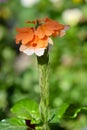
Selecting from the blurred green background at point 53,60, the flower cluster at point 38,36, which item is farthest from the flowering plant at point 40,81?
the blurred green background at point 53,60

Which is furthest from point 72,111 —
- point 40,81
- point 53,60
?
point 53,60

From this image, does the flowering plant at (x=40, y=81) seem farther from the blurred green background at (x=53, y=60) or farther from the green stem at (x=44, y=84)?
the blurred green background at (x=53, y=60)

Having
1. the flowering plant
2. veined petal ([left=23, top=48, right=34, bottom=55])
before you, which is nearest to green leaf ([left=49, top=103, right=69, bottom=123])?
the flowering plant

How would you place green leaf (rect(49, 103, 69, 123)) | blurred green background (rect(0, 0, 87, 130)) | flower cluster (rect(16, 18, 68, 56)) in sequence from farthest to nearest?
1. blurred green background (rect(0, 0, 87, 130))
2. green leaf (rect(49, 103, 69, 123))
3. flower cluster (rect(16, 18, 68, 56))

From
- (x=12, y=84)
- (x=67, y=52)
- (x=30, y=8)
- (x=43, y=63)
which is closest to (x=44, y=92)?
(x=43, y=63)

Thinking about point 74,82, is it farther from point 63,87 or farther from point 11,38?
Result: point 11,38

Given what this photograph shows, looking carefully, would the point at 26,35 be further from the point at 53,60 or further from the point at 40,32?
the point at 53,60

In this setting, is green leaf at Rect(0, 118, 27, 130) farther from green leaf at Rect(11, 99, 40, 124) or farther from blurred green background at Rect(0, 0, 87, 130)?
blurred green background at Rect(0, 0, 87, 130)
